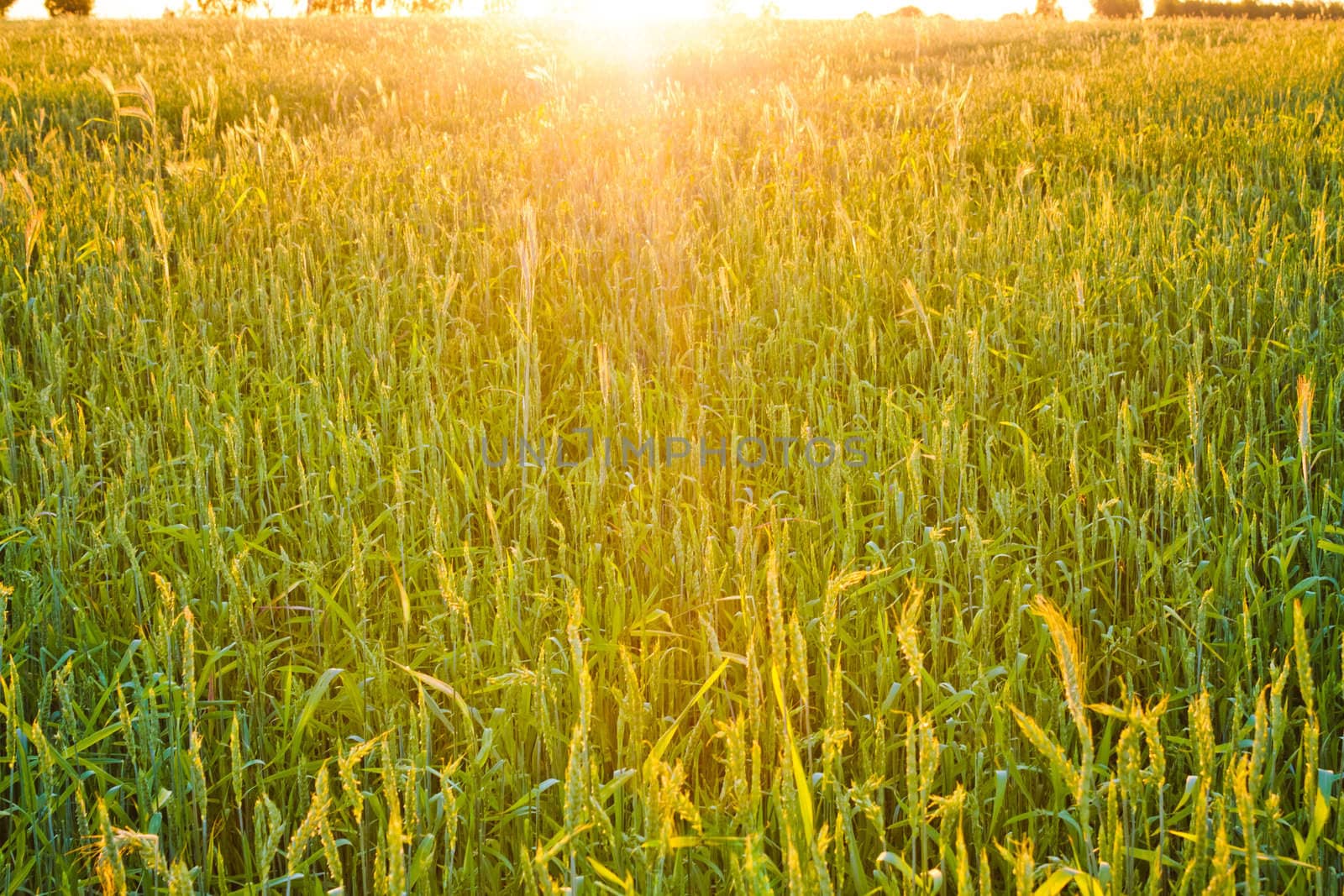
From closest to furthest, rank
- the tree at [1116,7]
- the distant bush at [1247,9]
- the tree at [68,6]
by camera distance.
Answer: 1. the distant bush at [1247,9]
2. the tree at [1116,7]
3. the tree at [68,6]

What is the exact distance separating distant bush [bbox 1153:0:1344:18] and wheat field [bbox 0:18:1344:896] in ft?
54.4

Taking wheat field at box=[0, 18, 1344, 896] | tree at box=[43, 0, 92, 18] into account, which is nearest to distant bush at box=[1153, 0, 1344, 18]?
wheat field at box=[0, 18, 1344, 896]

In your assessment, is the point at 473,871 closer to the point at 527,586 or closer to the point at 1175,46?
the point at 527,586

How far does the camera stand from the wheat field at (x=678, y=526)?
126cm

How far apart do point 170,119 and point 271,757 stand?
23.4ft

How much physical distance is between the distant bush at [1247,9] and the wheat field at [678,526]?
653 inches

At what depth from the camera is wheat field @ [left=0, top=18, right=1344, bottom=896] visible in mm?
1259

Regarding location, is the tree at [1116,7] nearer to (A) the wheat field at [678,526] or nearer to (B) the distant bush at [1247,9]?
(B) the distant bush at [1247,9]

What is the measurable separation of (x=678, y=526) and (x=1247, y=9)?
95.1ft

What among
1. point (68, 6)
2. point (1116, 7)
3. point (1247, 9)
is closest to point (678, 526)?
point (1247, 9)

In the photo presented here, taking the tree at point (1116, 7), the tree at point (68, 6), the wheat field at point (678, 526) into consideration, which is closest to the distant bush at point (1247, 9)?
the tree at point (1116, 7)

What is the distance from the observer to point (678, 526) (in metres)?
1.64

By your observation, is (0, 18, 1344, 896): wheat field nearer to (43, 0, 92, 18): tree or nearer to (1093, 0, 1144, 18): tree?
(1093, 0, 1144, 18): tree

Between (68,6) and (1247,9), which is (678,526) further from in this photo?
(68,6)
